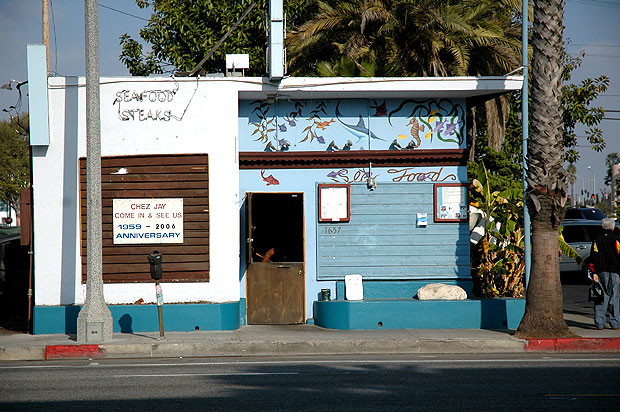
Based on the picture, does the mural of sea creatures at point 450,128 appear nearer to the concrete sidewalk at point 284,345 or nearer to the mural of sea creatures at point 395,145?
the mural of sea creatures at point 395,145

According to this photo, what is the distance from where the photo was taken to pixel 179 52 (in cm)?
2461

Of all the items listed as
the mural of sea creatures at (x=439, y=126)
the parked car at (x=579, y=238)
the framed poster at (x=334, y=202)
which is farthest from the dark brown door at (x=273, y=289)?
the parked car at (x=579, y=238)

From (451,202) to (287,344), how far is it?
16.2 ft

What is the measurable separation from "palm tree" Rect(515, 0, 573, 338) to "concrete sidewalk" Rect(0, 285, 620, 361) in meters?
0.49

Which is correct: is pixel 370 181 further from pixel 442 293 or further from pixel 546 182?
pixel 546 182

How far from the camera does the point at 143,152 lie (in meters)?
14.2

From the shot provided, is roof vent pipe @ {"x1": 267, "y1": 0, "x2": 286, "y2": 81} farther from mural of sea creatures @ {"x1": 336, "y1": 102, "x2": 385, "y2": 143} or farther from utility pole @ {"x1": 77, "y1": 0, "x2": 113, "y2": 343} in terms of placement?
utility pole @ {"x1": 77, "y1": 0, "x2": 113, "y2": 343}

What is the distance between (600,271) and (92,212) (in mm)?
9361

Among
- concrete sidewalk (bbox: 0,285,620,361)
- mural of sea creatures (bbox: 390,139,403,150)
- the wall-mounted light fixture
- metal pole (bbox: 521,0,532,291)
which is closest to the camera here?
concrete sidewalk (bbox: 0,285,620,361)

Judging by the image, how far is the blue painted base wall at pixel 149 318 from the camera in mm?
13914

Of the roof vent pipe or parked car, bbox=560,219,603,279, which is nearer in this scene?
the roof vent pipe

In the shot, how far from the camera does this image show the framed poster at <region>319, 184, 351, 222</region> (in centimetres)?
1505

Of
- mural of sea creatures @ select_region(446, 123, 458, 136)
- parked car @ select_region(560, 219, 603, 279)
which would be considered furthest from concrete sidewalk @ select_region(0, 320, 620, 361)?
parked car @ select_region(560, 219, 603, 279)

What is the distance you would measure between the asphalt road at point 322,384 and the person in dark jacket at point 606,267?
1.84m
